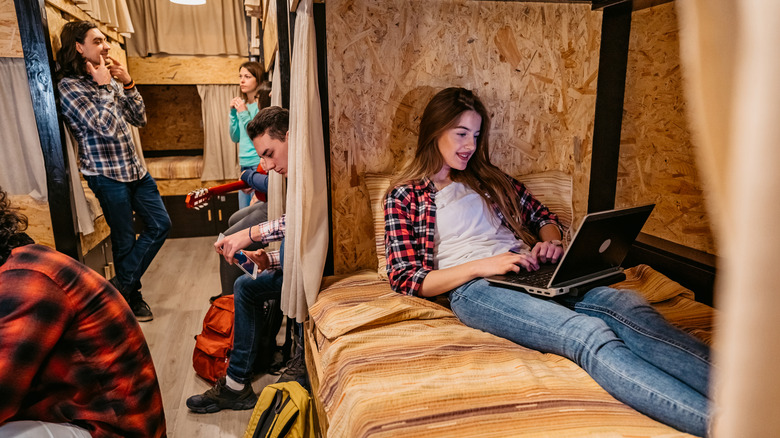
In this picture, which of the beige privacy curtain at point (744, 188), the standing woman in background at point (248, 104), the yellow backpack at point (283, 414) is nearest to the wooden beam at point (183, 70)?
the standing woman in background at point (248, 104)

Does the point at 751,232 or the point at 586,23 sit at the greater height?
the point at 586,23

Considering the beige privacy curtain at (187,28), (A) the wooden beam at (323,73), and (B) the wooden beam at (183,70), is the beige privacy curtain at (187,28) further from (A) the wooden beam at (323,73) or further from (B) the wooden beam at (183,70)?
(A) the wooden beam at (323,73)

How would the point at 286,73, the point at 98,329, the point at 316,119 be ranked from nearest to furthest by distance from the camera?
the point at 98,329 → the point at 316,119 → the point at 286,73

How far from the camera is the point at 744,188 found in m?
0.27

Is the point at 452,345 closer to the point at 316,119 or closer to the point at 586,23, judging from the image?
the point at 316,119

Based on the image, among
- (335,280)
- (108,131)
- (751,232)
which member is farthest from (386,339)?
(108,131)

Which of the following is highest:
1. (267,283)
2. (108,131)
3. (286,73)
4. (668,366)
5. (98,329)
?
(286,73)

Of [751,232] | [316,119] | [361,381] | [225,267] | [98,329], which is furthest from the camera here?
[225,267]

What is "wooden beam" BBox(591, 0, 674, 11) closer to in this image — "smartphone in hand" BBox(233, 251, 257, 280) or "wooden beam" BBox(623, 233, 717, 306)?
"wooden beam" BBox(623, 233, 717, 306)

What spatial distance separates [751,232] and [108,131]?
3.32 m

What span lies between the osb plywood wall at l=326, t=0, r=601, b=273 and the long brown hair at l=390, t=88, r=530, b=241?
211 millimetres

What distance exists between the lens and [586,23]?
2273 millimetres

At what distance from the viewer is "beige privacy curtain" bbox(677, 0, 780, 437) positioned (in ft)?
0.87

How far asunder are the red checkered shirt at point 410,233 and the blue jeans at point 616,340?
0.57 feet
